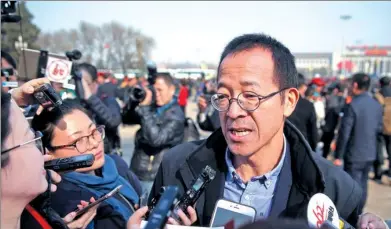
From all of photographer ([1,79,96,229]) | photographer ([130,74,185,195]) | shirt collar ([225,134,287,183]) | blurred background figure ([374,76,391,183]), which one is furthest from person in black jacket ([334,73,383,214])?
photographer ([1,79,96,229])

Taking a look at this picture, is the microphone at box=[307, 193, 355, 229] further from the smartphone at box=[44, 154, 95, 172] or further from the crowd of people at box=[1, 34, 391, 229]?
the smartphone at box=[44, 154, 95, 172]

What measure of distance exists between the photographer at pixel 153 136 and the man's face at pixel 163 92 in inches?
3.5

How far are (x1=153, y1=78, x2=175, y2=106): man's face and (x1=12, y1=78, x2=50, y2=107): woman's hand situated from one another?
208 cm

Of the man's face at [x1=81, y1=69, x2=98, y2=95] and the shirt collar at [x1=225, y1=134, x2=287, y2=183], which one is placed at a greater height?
the man's face at [x1=81, y1=69, x2=98, y2=95]

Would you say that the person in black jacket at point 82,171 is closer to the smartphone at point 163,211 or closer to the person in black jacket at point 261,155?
the person in black jacket at point 261,155

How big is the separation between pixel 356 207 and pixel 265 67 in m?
0.75

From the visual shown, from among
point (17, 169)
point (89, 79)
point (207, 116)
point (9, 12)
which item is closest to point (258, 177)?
point (17, 169)

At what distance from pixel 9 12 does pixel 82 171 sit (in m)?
1.23

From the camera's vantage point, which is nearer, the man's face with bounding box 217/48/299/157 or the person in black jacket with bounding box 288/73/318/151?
the man's face with bounding box 217/48/299/157

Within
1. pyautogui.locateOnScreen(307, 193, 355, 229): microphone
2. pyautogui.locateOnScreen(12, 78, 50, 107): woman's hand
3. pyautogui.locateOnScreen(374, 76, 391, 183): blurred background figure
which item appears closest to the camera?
pyautogui.locateOnScreen(307, 193, 355, 229): microphone

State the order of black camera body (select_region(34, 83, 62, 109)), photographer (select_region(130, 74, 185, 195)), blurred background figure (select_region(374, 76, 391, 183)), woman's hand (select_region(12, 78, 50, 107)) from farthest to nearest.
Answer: blurred background figure (select_region(374, 76, 391, 183)), photographer (select_region(130, 74, 185, 195)), woman's hand (select_region(12, 78, 50, 107)), black camera body (select_region(34, 83, 62, 109))

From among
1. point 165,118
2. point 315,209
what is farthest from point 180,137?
point 315,209

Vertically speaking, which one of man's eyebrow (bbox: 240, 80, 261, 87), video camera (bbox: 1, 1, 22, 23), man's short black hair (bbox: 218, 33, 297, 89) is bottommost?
man's eyebrow (bbox: 240, 80, 261, 87)

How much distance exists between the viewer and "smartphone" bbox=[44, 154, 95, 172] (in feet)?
5.70
